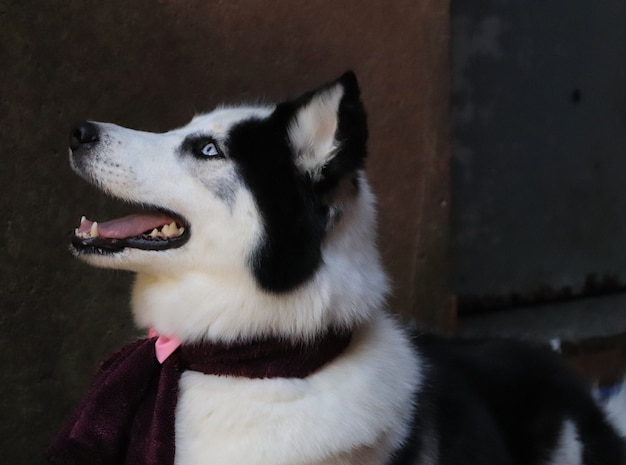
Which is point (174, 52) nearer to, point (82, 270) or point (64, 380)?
point (82, 270)

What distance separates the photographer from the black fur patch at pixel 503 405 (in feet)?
6.69

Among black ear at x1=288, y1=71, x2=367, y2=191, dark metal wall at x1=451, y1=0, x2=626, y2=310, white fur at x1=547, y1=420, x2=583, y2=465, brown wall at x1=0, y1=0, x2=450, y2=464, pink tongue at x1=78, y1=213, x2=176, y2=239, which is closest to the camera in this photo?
black ear at x1=288, y1=71, x2=367, y2=191

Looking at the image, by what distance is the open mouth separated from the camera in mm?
1699

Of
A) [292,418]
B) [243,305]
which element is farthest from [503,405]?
[243,305]

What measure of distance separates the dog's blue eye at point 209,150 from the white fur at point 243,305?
27mm

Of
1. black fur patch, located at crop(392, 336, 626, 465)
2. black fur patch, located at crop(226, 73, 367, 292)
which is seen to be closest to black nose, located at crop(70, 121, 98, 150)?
black fur patch, located at crop(226, 73, 367, 292)

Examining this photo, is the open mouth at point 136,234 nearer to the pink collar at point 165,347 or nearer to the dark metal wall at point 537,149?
the pink collar at point 165,347

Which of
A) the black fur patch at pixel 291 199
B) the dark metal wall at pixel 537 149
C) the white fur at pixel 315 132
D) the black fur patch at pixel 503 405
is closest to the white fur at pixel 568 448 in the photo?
the black fur patch at pixel 503 405

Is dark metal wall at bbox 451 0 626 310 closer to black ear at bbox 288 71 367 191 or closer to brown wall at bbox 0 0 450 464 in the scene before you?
brown wall at bbox 0 0 450 464

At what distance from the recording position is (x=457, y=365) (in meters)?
2.31

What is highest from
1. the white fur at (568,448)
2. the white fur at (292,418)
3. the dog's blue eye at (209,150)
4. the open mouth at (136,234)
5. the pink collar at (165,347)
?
the dog's blue eye at (209,150)

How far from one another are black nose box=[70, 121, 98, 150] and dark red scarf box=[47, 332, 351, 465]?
1.76 ft

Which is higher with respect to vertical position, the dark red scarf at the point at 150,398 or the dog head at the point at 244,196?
the dog head at the point at 244,196

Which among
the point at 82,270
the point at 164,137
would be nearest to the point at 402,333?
the point at 164,137
